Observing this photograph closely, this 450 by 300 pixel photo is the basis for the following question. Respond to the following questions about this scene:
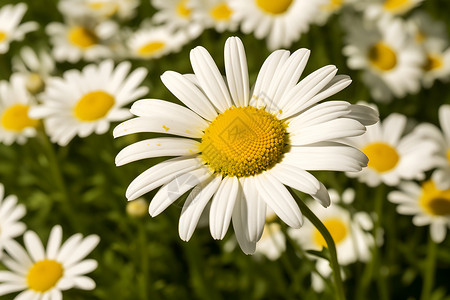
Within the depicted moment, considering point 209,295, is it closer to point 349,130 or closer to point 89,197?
point 89,197

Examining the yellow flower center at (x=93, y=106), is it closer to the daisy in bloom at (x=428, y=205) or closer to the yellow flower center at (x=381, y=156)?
the yellow flower center at (x=381, y=156)

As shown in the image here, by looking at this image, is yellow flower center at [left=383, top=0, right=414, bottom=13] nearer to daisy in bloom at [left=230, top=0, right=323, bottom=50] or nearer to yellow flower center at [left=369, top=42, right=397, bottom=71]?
yellow flower center at [left=369, top=42, right=397, bottom=71]

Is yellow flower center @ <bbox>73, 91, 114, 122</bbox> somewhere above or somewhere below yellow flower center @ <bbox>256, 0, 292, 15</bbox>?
above

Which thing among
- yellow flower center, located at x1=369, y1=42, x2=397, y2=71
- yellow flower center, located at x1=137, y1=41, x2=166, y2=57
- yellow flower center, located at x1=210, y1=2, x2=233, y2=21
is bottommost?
yellow flower center, located at x1=369, y1=42, x2=397, y2=71

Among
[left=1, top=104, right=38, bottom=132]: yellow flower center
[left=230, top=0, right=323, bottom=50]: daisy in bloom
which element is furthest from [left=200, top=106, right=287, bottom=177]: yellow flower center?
[left=1, top=104, right=38, bottom=132]: yellow flower center

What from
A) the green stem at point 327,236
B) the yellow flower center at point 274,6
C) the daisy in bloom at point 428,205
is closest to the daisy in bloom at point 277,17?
the yellow flower center at point 274,6

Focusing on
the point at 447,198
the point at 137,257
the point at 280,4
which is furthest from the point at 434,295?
the point at 280,4

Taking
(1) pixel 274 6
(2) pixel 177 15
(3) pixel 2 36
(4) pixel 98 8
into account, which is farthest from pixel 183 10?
(3) pixel 2 36
